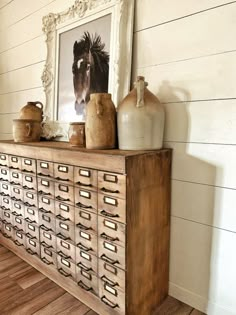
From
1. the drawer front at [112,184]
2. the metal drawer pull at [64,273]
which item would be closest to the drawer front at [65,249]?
the metal drawer pull at [64,273]

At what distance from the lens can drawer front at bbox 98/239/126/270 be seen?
1.11 metres

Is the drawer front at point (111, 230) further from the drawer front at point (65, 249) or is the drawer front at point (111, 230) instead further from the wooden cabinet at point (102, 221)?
the drawer front at point (65, 249)

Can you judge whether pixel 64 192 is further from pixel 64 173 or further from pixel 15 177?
pixel 15 177

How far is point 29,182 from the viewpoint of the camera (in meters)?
1.60

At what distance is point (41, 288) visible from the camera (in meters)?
1.51

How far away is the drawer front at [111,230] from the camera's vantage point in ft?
3.60


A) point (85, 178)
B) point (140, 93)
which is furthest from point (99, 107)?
point (85, 178)

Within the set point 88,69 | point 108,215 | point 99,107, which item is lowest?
point 108,215

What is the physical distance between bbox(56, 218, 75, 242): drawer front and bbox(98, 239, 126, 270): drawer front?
0.72 ft

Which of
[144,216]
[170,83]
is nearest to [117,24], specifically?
[170,83]

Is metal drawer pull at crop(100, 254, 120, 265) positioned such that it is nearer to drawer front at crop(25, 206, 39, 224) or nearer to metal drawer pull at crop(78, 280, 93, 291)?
metal drawer pull at crop(78, 280, 93, 291)

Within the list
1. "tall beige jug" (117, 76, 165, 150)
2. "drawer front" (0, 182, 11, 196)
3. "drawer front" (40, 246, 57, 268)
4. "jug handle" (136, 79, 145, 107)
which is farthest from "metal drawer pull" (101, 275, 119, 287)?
"drawer front" (0, 182, 11, 196)

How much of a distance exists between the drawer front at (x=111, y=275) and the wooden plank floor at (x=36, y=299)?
10.7 inches

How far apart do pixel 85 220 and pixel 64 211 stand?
0.61 feet
